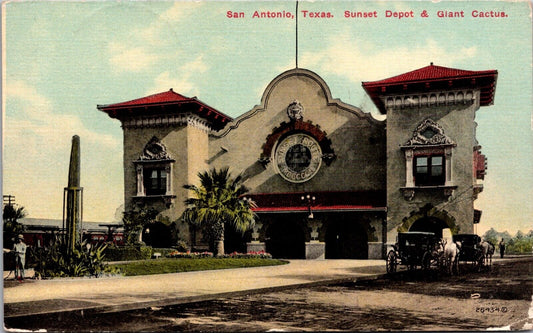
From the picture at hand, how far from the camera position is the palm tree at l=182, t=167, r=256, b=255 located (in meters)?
22.4

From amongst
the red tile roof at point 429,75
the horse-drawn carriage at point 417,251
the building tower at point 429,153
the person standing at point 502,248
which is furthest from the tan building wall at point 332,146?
the person standing at point 502,248

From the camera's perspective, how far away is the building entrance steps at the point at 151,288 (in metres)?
13.7

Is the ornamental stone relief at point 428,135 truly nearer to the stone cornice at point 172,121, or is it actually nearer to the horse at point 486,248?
the horse at point 486,248

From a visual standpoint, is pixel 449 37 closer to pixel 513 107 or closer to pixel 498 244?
pixel 513 107

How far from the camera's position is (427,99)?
81.6ft

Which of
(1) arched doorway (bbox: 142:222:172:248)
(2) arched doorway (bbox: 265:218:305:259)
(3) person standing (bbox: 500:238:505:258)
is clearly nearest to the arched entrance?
(2) arched doorway (bbox: 265:218:305:259)

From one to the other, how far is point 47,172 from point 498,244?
13.9 meters

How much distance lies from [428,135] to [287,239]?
832 centimetres

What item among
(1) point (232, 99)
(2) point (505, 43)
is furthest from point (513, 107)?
(1) point (232, 99)

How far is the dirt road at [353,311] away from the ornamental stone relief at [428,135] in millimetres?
8356

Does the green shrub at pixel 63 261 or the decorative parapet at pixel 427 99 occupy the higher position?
the decorative parapet at pixel 427 99

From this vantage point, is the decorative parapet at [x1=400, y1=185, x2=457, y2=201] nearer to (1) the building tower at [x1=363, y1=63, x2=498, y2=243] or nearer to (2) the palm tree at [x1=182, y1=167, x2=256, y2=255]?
(1) the building tower at [x1=363, y1=63, x2=498, y2=243]

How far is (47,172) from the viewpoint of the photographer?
17.1 m
